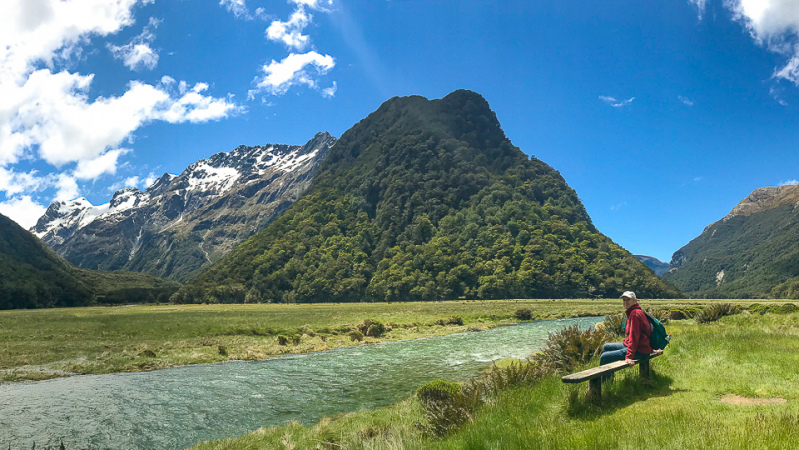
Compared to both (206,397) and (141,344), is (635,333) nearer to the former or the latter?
(206,397)

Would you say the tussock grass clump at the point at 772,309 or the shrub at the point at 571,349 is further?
the tussock grass clump at the point at 772,309

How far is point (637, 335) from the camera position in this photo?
30.3 feet

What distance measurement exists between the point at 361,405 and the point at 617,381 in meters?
10.0

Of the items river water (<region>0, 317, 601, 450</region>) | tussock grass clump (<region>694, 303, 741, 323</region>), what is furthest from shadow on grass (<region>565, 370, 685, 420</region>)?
tussock grass clump (<region>694, 303, 741, 323</region>)

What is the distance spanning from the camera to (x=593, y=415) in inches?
309

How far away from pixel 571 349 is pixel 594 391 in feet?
18.1

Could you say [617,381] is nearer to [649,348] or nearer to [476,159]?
[649,348]

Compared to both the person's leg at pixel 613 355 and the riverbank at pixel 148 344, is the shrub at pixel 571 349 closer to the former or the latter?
the person's leg at pixel 613 355

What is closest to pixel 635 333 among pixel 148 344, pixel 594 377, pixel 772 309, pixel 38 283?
pixel 594 377

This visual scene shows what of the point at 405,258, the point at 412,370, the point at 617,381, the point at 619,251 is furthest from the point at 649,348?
the point at 619,251

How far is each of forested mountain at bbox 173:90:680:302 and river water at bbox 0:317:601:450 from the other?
316 feet

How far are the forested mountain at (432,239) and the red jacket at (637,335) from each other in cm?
10859

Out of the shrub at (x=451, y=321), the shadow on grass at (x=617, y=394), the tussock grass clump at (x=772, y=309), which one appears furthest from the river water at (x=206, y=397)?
the tussock grass clump at (x=772, y=309)

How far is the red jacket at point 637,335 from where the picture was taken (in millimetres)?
9203
